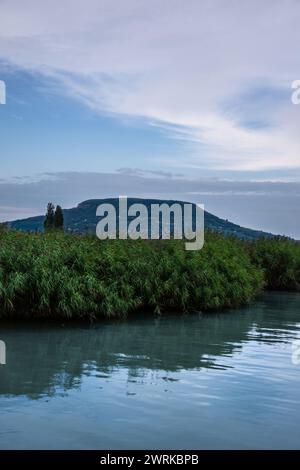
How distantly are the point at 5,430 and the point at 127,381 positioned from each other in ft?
6.76

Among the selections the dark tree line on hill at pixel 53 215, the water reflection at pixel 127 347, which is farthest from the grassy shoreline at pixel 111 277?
the dark tree line on hill at pixel 53 215

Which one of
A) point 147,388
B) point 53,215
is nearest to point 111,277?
point 147,388

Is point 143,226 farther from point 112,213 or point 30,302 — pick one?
point 30,302

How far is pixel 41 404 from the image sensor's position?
588 cm

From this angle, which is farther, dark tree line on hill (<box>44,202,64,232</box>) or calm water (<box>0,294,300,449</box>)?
dark tree line on hill (<box>44,202,64,232</box>)

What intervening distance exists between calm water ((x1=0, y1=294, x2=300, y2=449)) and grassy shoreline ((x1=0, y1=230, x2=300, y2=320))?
52 cm

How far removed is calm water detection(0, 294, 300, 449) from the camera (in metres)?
5.05

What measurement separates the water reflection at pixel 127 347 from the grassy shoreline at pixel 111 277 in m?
0.42

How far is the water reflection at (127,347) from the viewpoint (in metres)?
7.11

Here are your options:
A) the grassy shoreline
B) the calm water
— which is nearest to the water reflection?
the calm water

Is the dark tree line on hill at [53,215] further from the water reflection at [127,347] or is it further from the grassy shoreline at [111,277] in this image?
the water reflection at [127,347]

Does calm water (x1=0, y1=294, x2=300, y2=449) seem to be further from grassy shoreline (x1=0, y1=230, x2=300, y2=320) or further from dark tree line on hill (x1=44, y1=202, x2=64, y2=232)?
dark tree line on hill (x1=44, y1=202, x2=64, y2=232)
